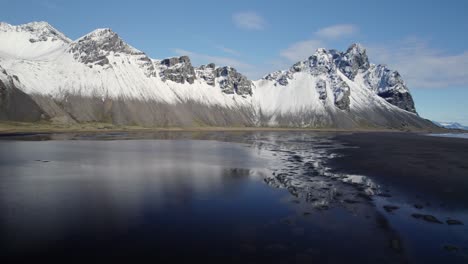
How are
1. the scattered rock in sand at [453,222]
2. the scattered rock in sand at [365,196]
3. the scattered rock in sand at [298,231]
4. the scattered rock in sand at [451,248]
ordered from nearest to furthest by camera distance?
the scattered rock in sand at [451,248] < the scattered rock in sand at [298,231] < the scattered rock in sand at [453,222] < the scattered rock in sand at [365,196]

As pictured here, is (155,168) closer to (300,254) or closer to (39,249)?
(39,249)

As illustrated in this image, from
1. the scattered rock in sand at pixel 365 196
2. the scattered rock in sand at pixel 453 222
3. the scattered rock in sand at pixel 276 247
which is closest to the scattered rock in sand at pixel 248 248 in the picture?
the scattered rock in sand at pixel 276 247

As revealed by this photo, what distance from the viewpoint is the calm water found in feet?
63.2

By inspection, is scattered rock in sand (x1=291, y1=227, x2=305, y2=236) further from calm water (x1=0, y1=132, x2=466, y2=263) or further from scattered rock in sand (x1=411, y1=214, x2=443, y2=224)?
scattered rock in sand (x1=411, y1=214, x2=443, y2=224)

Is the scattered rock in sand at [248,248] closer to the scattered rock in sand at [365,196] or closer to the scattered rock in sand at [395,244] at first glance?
the scattered rock in sand at [395,244]

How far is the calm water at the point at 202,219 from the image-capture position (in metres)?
19.3

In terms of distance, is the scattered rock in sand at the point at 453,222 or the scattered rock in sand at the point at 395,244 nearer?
the scattered rock in sand at the point at 395,244

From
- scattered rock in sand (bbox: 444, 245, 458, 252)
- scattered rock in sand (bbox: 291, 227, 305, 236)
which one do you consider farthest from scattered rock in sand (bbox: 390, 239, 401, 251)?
scattered rock in sand (bbox: 291, 227, 305, 236)

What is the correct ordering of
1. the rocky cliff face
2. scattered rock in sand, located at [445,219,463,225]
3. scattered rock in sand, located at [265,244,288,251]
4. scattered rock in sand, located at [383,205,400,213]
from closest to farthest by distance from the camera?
scattered rock in sand, located at [265,244,288,251]
scattered rock in sand, located at [445,219,463,225]
scattered rock in sand, located at [383,205,400,213]
the rocky cliff face

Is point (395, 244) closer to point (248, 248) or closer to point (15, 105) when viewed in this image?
point (248, 248)

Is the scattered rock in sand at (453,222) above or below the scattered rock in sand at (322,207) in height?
below

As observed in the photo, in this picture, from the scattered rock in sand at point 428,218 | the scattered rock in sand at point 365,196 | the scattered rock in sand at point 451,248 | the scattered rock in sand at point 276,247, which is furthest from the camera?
the scattered rock in sand at point 365,196

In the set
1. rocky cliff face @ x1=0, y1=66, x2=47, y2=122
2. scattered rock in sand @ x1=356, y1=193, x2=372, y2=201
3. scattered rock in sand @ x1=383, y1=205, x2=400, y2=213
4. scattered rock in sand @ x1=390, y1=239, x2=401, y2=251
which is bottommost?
scattered rock in sand @ x1=390, y1=239, x2=401, y2=251

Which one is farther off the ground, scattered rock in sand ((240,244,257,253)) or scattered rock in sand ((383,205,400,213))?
scattered rock in sand ((383,205,400,213))
